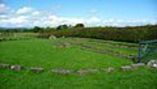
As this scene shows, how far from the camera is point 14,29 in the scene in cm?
5675

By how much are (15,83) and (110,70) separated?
3.83 meters

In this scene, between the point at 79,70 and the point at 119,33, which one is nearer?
the point at 79,70

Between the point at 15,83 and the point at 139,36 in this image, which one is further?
the point at 139,36

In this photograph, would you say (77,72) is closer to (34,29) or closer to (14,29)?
(34,29)

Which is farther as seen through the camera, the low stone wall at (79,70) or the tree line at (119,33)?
the tree line at (119,33)

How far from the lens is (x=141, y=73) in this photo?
1020 centimetres

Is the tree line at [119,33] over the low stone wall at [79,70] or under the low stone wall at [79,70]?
over

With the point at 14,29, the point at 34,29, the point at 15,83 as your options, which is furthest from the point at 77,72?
the point at 14,29

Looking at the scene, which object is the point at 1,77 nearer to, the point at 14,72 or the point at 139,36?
the point at 14,72

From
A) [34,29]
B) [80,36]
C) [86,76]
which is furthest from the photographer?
[34,29]

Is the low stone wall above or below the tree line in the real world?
below

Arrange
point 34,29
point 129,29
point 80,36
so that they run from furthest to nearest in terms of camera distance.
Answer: point 34,29
point 80,36
point 129,29

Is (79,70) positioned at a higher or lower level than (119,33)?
lower

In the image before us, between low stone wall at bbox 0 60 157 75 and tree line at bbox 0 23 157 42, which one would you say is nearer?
low stone wall at bbox 0 60 157 75
